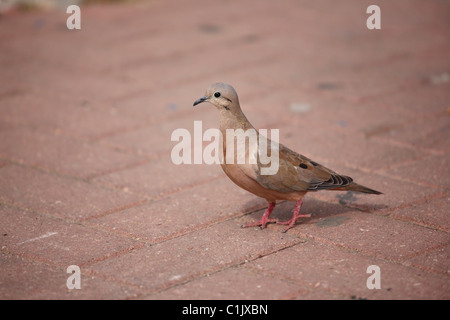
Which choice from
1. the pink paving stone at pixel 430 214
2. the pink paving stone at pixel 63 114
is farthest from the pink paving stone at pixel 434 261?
the pink paving stone at pixel 63 114

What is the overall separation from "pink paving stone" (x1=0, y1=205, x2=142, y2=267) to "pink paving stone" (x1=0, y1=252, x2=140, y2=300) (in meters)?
0.11

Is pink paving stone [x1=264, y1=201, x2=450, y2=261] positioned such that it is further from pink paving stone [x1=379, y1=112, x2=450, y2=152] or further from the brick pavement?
pink paving stone [x1=379, y1=112, x2=450, y2=152]

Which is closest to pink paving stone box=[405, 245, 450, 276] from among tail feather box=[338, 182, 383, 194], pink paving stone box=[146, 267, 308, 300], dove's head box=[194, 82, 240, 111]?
tail feather box=[338, 182, 383, 194]

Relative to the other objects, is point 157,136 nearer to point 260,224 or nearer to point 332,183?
point 260,224

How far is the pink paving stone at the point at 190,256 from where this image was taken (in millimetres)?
3553

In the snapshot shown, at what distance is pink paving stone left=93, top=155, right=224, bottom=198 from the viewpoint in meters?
4.77

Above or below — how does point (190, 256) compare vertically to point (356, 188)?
below

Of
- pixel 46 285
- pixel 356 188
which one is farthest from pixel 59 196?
pixel 356 188

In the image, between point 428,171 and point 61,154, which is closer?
point 428,171

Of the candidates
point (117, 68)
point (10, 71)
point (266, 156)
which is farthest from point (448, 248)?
point (10, 71)

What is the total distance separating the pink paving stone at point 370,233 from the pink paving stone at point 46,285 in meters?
1.21

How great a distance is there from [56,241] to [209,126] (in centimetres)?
227

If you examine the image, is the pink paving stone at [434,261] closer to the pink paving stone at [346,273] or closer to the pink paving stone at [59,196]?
the pink paving stone at [346,273]

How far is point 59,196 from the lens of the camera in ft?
15.1
